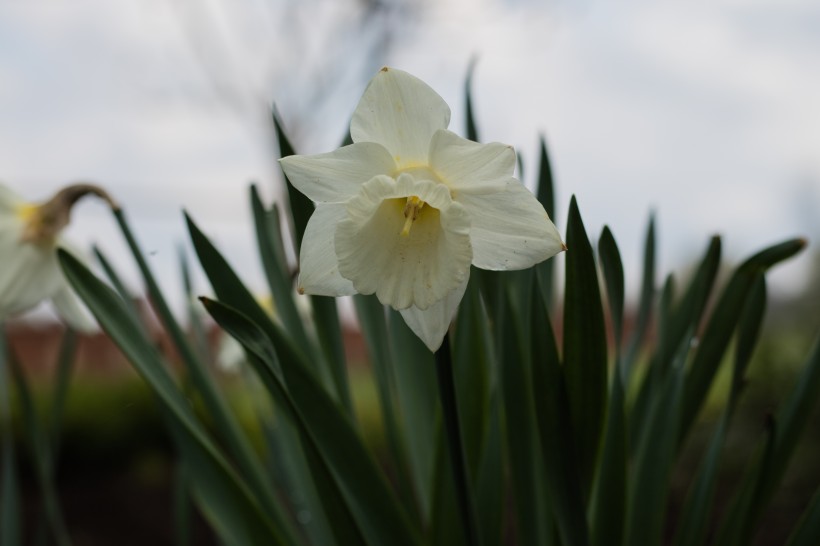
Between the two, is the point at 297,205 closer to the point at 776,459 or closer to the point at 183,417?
the point at 183,417

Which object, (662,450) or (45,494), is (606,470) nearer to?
(662,450)

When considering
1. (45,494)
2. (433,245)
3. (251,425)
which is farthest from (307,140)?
(433,245)

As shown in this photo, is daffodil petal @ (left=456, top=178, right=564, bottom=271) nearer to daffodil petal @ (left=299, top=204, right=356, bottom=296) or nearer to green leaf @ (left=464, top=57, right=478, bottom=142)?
daffodil petal @ (left=299, top=204, right=356, bottom=296)

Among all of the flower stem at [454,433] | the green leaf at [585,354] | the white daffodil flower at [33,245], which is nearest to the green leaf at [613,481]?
the green leaf at [585,354]

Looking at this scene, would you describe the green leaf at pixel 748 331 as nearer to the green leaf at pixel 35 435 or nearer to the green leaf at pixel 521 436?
the green leaf at pixel 521 436

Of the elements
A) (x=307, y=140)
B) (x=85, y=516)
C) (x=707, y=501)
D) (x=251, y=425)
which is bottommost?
(x=85, y=516)

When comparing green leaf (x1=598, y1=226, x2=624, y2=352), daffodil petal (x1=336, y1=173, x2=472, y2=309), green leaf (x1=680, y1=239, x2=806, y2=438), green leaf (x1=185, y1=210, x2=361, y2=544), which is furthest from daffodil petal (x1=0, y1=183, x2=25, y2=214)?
green leaf (x1=680, y1=239, x2=806, y2=438)
